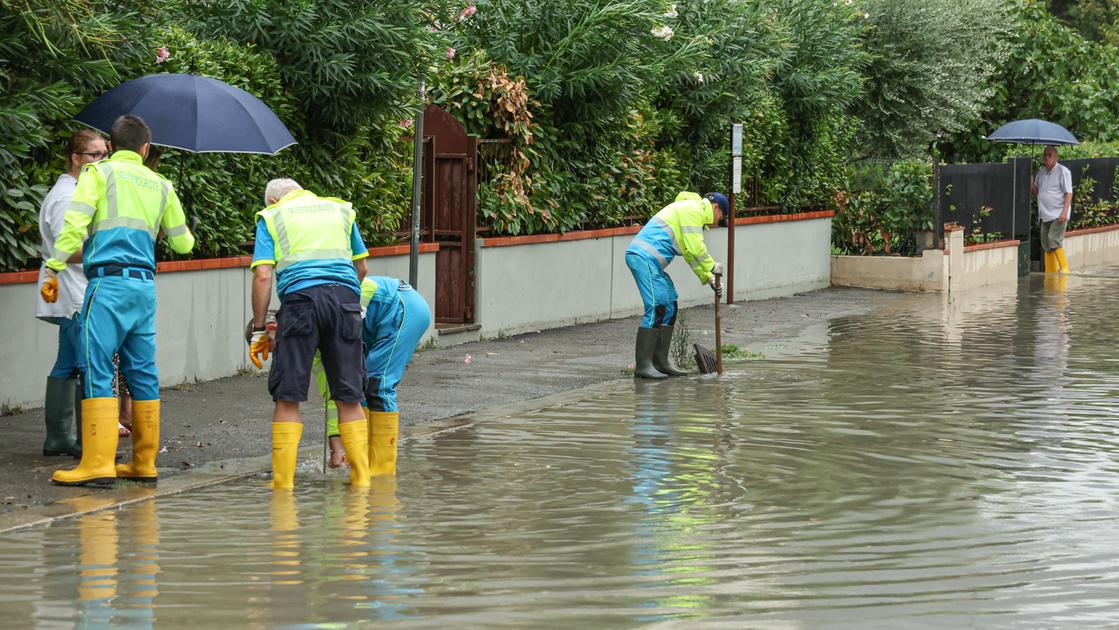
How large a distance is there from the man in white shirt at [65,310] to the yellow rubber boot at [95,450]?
0.76 metres

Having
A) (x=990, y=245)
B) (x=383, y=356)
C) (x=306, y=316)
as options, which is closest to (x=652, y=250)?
(x=383, y=356)

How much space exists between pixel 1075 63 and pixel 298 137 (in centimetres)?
2422

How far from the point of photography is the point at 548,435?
1034 centimetres

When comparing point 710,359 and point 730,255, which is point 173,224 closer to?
point 710,359

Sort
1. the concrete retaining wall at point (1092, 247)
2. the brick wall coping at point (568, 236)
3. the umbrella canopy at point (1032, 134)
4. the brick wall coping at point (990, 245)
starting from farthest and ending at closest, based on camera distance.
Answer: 1. the concrete retaining wall at point (1092, 247)
2. the umbrella canopy at point (1032, 134)
3. the brick wall coping at point (990, 245)
4. the brick wall coping at point (568, 236)

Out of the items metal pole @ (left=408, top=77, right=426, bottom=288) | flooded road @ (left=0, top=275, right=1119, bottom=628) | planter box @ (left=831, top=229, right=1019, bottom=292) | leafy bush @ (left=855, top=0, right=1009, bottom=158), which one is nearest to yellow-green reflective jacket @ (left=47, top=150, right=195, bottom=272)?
flooded road @ (left=0, top=275, right=1119, bottom=628)

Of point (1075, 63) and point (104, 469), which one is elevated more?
point (1075, 63)

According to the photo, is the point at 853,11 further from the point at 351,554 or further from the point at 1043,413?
the point at 351,554

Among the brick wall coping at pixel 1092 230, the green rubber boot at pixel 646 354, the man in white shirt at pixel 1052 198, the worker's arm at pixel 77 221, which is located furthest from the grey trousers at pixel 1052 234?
the worker's arm at pixel 77 221

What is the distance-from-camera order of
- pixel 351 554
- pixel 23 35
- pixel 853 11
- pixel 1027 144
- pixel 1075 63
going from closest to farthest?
pixel 351 554
pixel 23 35
pixel 853 11
pixel 1027 144
pixel 1075 63

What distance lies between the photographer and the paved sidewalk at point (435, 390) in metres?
9.09

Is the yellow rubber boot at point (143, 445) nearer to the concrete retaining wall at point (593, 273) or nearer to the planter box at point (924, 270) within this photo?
the concrete retaining wall at point (593, 273)

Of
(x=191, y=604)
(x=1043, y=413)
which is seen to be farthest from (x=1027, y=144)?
(x=191, y=604)

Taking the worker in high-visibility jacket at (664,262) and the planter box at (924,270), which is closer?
the worker in high-visibility jacket at (664,262)
